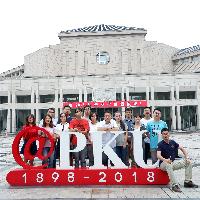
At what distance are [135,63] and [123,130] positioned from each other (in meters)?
42.7

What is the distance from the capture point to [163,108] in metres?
42.7

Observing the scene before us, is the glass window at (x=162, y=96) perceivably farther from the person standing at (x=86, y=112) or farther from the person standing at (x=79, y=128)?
the person standing at (x=79, y=128)

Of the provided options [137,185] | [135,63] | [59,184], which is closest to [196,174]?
[137,185]

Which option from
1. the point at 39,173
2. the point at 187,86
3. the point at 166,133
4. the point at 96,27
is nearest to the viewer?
the point at 166,133

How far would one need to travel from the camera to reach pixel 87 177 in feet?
24.7

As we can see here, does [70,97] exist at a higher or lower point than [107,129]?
higher

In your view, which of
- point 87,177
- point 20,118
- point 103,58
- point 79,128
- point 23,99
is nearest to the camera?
point 87,177

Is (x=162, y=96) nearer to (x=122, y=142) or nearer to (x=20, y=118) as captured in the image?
(x=20, y=118)

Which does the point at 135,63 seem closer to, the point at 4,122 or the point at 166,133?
the point at 4,122

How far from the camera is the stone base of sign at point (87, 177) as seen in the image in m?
7.43

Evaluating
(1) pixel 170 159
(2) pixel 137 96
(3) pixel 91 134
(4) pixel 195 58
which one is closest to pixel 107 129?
(3) pixel 91 134

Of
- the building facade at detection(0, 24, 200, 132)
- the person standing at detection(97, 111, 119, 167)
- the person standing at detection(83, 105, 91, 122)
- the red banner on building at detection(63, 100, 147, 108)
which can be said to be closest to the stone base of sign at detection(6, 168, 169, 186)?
the person standing at detection(97, 111, 119, 167)

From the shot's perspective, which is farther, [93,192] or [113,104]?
[113,104]

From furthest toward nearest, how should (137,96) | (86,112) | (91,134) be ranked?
(137,96)
(86,112)
(91,134)
